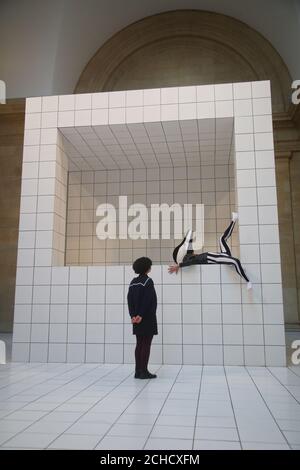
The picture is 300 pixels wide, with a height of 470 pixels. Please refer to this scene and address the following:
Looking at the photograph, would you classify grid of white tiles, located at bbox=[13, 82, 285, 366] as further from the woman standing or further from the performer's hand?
the woman standing

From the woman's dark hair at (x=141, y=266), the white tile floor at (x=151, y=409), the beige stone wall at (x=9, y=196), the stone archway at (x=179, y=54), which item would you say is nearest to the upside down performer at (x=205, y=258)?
the woman's dark hair at (x=141, y=266)

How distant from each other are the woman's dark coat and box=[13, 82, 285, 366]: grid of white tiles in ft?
3.33

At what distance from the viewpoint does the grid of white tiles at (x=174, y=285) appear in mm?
5281

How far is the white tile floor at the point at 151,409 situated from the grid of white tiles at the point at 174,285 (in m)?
0.48

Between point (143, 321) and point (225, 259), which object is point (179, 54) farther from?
point (143, 321)

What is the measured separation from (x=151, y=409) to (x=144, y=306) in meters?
1.36

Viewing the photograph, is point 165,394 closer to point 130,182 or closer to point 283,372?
point 283,372

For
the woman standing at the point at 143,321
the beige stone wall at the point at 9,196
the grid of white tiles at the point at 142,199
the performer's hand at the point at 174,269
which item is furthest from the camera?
the beige stone wall at the point at 9,196

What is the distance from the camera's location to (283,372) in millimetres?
4789

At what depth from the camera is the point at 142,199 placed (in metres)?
8.27

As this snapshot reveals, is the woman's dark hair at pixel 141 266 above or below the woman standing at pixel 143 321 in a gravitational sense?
above

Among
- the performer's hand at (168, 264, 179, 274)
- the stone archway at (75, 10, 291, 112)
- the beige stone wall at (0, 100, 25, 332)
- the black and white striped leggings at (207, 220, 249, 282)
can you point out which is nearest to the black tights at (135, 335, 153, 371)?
the performer's hand at (168, 264, 179, 274)

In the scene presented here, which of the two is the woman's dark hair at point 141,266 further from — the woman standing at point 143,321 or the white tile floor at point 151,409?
the white tile floor at point 151,409

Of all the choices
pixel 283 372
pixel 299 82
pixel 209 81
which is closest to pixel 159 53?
pixel 209 81
